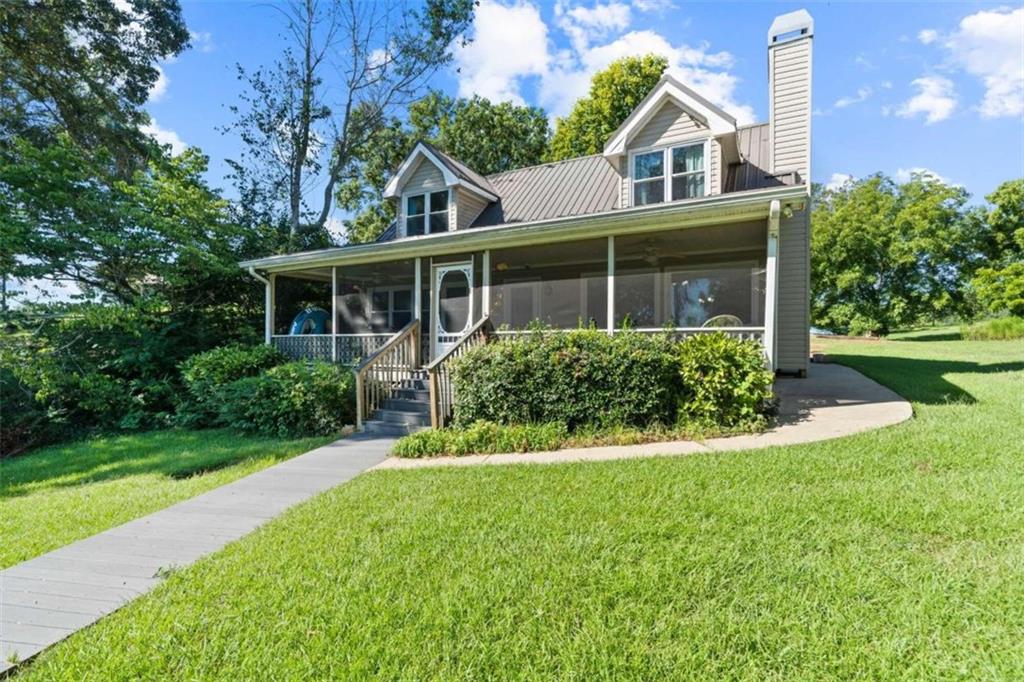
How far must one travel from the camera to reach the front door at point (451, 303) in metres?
10.7

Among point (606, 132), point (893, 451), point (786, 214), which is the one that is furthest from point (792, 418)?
point (606, 132)

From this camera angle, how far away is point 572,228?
833 centimetres

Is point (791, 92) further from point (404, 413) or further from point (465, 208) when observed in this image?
point (404, 413)

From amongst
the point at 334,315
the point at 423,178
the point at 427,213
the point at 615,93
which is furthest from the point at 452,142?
the point at 334,315

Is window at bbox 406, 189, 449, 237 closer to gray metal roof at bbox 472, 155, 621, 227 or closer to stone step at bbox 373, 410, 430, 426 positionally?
gray metal roof at bbox 472, 155, 621, 227

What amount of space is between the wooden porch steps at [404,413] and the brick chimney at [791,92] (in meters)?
9.08

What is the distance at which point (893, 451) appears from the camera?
15.9ft

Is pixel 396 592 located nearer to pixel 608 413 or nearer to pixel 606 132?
pixel 608 413

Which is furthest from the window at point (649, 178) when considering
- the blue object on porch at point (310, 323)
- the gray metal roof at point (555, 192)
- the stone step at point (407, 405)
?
the blue object on porch at point (310, 323)

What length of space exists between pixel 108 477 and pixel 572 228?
794 cm

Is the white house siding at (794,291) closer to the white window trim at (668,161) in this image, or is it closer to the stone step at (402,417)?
the white window trim at (668,161)

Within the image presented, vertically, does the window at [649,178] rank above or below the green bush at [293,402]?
above

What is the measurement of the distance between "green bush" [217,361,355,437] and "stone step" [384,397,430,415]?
0.67 metres

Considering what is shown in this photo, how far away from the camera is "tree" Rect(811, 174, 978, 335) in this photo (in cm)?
2812
